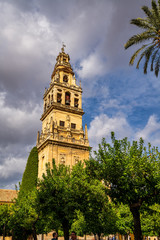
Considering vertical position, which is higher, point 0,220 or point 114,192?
point 114,192

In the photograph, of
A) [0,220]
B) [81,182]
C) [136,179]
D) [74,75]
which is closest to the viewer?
[136,179]

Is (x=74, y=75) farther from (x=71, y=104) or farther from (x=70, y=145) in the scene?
(x=70, y=145)

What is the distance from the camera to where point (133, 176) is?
1559cm

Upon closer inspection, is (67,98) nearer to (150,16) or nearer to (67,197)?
(67,197)

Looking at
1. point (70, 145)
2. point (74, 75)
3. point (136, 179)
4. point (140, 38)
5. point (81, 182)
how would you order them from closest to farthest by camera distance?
point (136, 179) < point (140, 38) < point (81, 182) < point (70, 145) < point (74, 75)

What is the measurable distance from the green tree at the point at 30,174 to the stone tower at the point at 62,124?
2.31m

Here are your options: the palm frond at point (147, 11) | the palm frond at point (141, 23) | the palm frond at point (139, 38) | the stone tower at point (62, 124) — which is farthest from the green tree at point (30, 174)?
the palm frond at point (147, 11)

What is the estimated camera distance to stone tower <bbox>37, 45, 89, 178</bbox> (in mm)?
39000

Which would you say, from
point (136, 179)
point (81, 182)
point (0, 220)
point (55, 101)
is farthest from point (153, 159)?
point (55, 101)

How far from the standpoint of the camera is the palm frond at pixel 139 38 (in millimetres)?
15687

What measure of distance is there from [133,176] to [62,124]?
28835 millimetres

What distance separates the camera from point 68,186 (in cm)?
1919

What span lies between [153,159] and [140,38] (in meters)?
9.01

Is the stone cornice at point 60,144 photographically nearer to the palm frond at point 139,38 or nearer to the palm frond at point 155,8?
the palm frond at point 139,38
